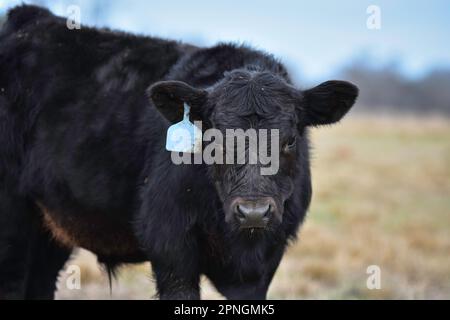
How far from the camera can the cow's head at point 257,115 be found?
16.0 ft

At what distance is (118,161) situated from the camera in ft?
19.1

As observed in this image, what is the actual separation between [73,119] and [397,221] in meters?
7.77

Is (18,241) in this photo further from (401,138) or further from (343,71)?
(343,71)

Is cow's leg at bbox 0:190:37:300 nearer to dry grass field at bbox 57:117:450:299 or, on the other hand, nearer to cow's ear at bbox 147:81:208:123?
dry grass field at bbox 57:117:450:299

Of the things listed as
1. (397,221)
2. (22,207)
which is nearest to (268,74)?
(22,207)

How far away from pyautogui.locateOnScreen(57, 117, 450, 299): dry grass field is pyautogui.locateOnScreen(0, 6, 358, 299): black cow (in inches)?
27.6

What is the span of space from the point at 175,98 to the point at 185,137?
32 centimetres

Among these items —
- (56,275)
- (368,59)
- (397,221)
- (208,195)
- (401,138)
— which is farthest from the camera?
(368,59)

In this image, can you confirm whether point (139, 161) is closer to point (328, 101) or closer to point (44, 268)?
point (328, 101)

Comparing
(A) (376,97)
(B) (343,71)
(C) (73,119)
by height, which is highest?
(B) (343,71)

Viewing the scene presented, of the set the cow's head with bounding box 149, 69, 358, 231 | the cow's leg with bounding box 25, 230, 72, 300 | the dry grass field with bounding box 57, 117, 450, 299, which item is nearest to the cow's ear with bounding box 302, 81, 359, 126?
the cow's head with bounding box 149, 69, 358, 231

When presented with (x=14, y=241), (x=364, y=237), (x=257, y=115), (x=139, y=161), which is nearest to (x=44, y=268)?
(x=14, y=241)

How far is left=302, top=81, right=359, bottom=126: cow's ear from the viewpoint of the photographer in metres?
5.44

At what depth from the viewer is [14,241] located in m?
6.25
